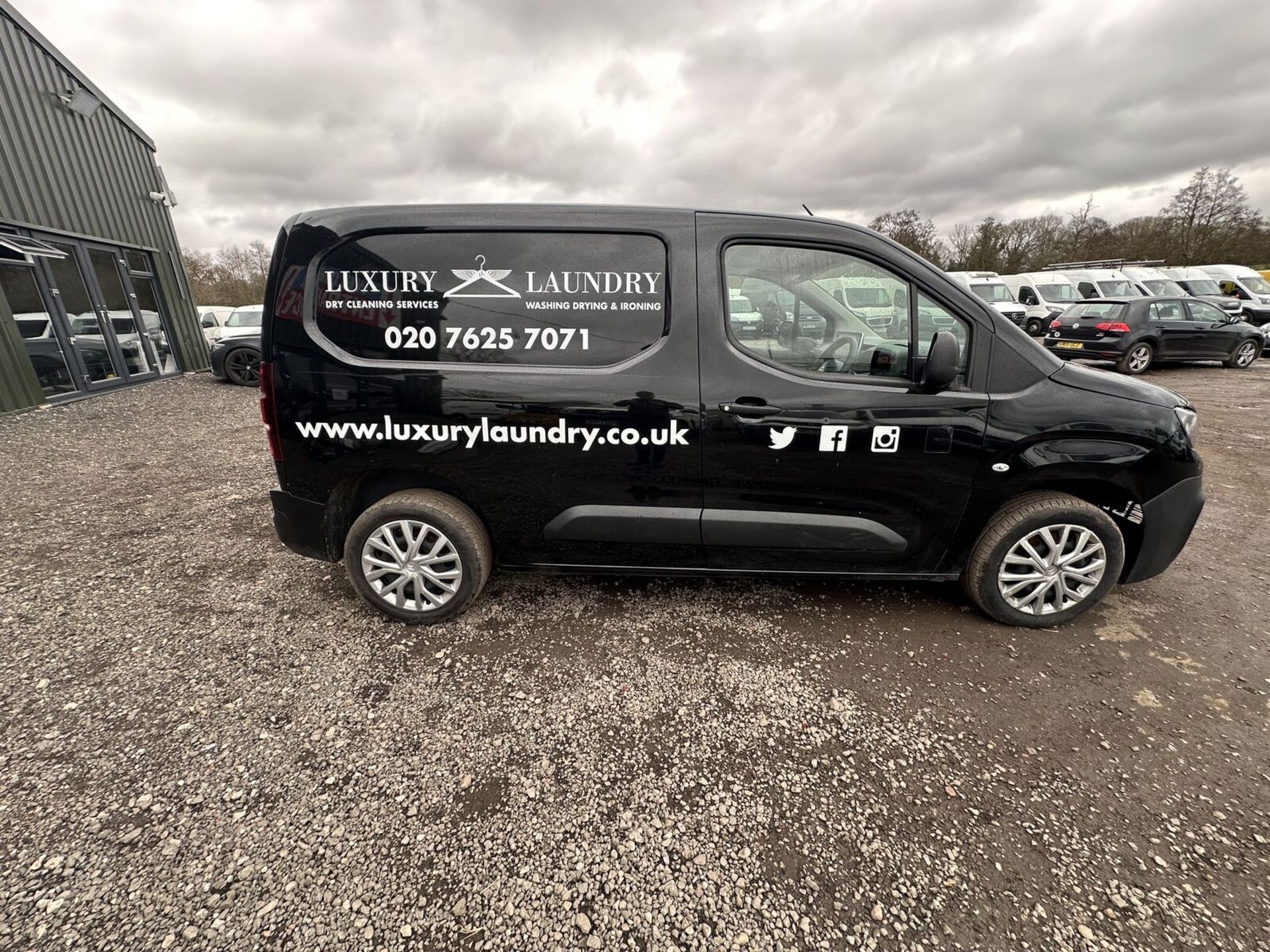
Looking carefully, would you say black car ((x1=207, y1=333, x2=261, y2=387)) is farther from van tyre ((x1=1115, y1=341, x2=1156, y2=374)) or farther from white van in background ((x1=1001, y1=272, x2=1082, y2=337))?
white van in background ((x1=1001, y1=272, x2=1082, y2=337))

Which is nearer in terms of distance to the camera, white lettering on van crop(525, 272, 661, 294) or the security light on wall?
white lettering on van crop(525, 272, 661, 294)

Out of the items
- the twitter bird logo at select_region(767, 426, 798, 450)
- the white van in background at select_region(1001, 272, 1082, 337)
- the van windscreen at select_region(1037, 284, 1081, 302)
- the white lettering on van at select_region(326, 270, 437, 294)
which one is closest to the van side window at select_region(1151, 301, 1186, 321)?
the white van in background at select_region(1001, 272, 1082, 337)

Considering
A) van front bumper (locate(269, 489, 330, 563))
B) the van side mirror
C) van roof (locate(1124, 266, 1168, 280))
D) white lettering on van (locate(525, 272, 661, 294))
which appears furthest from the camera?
van roof (locate(1124, 266, 1168, 280))

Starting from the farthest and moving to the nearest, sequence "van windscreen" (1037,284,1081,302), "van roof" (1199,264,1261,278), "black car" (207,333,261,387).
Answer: "van roof" (1199,264,1261,278)
"van windscreen" (1037,284,1081,302)
"black car" (207,333,261,387)

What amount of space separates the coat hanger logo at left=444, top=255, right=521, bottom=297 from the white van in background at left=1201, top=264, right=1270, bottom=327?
1953cm

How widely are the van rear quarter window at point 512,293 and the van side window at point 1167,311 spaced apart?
43.0 feet

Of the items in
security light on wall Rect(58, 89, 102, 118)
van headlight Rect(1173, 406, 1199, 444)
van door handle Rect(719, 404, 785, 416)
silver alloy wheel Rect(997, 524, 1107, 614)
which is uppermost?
security light on wall Rect(58, 89, 102, 118)

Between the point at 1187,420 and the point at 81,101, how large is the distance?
54.7 feet

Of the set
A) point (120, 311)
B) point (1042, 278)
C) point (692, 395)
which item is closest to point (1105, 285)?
point (1042, 278)

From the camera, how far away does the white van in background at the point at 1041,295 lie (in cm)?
1591

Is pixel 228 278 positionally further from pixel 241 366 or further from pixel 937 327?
pixel 937 327

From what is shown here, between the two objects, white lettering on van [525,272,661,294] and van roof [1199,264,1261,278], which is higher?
van roof [1199,264,1261,278]

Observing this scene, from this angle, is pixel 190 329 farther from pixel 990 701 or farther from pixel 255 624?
pixel 990 701

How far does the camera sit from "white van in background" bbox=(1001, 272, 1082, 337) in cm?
1591
